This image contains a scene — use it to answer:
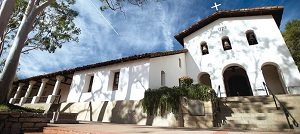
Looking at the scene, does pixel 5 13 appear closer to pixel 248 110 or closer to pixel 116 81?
pixel 116 81

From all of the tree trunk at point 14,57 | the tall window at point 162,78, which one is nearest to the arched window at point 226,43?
the tall window at point 162,78

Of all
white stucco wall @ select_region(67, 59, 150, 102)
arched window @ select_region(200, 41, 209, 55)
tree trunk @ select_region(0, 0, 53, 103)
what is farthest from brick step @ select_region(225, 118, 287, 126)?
tree trunk @ select_region(0, 0, 53, 103)

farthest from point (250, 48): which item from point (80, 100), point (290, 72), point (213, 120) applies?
point (80, 100)

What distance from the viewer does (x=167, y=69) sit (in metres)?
11.2

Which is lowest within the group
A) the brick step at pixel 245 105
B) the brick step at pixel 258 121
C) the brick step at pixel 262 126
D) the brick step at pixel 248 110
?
the brick step at pixel 262 126

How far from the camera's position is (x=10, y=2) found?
6.02 m

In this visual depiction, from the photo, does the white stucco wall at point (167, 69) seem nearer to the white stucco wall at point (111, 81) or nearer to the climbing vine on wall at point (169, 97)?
the white stucco wall at point (111, 81)

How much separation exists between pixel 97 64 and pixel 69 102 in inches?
142

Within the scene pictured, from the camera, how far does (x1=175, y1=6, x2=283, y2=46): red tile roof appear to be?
1201 cm

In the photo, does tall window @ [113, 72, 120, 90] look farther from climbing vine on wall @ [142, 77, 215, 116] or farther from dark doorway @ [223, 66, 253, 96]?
dark doorway @ [223, 66, 253, 96]

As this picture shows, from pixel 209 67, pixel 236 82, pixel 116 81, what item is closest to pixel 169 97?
pixel 116 81

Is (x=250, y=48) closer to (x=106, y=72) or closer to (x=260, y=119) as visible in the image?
(x=260, y=119)

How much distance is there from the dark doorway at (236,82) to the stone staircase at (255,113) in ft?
15.5

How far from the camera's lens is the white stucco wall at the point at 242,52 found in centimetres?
1055
